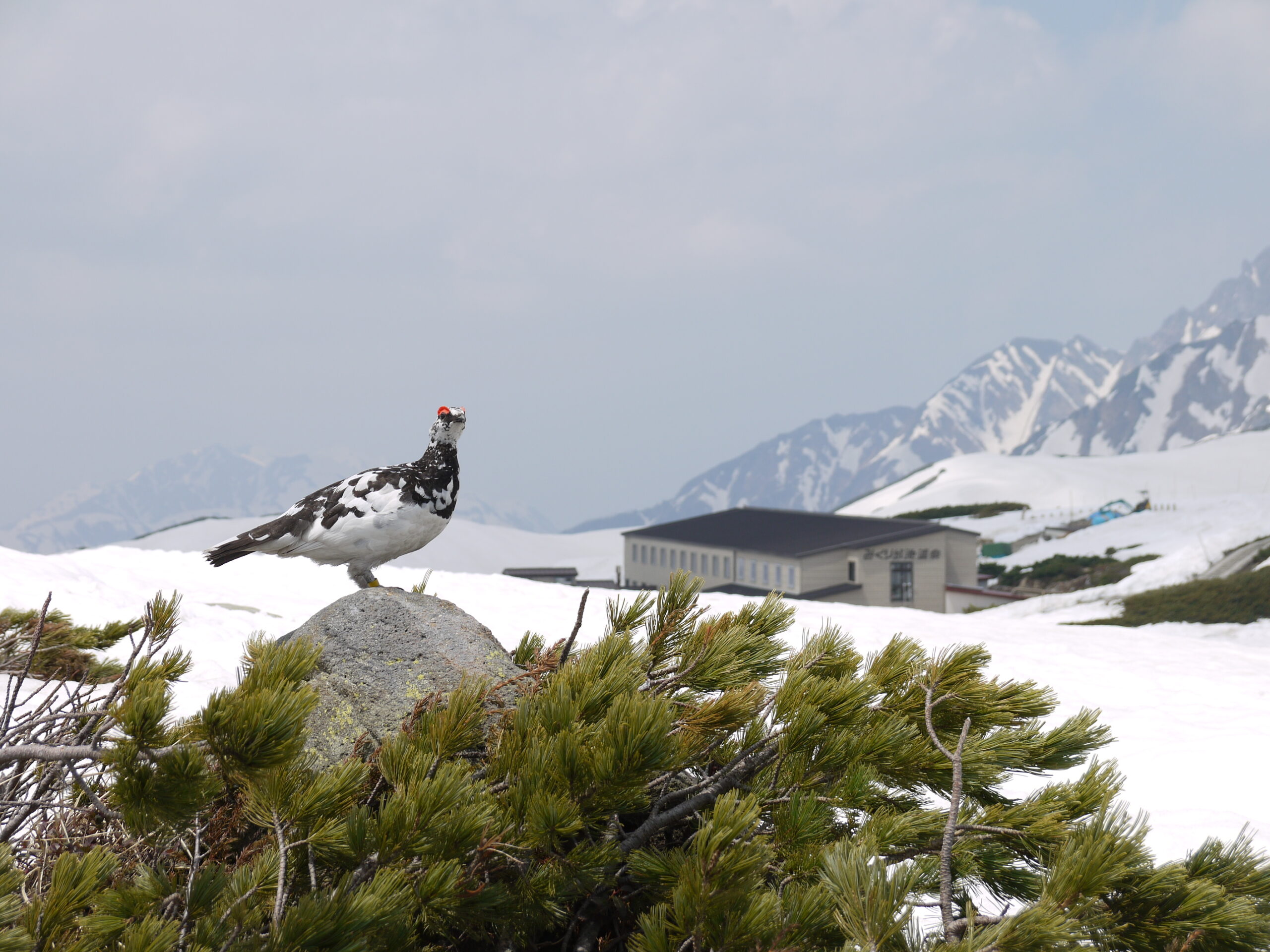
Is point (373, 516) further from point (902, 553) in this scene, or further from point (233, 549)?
point (902, 553)

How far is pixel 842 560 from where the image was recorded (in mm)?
37750

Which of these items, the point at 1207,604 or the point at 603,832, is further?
the point at 1207,604

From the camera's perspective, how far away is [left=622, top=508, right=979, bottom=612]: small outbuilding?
3769 centimetres

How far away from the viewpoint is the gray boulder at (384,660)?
331cm

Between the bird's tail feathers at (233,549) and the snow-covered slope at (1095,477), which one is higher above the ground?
the snow-covered slope at (1095,477)

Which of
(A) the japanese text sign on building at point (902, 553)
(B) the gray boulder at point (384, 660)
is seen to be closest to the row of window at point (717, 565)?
(A) the japanese text sign on building at point (902, 553)

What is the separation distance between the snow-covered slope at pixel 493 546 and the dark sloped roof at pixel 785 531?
19.6 metres

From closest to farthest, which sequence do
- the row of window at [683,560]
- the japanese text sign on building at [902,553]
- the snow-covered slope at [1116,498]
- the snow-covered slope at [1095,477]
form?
the snow-covered slope at [1116,498] < the japanese text sign on building at [902,553] < the row of window at [683,560] < the snow-covered slope at [1095,477]

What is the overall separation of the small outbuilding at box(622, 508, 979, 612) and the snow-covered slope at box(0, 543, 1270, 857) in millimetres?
19324

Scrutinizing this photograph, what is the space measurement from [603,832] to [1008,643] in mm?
12001

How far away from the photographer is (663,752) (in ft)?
7.36

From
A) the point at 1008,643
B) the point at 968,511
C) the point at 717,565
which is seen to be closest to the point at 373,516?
the point at 1008,643

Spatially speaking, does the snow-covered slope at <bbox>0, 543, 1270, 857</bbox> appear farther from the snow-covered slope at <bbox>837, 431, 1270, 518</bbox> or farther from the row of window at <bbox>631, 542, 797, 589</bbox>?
the snow-covered slope at <bbox>837, 431, 1270, 518</bbox>

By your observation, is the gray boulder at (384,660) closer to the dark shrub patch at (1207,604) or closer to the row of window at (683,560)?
the dark shrub patch at (1207,604)
